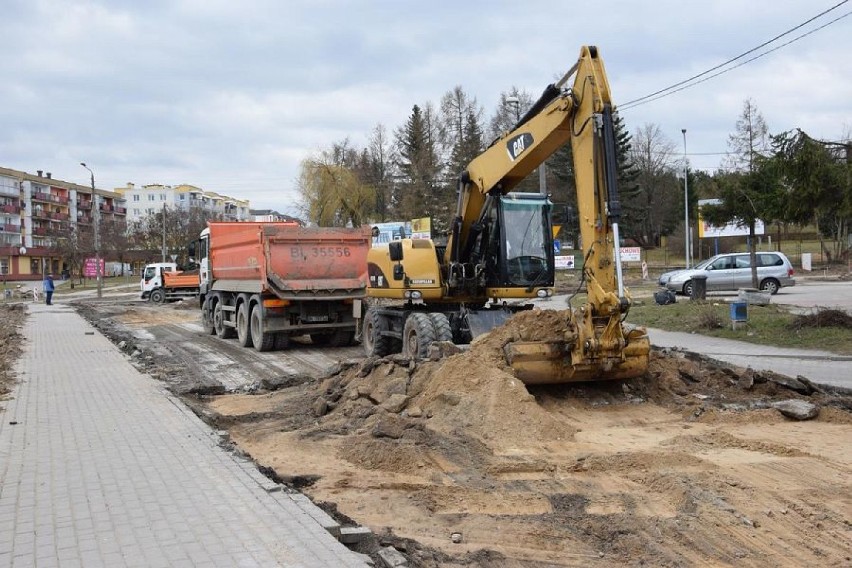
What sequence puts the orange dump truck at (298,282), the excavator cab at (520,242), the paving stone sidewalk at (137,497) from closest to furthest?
1. the paving stone sidewalk at (137,497)
2. the excavator cab at (520,242)
3. the orange dump truck at (298,282)

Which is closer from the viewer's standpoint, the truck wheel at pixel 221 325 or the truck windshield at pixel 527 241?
the truck windshield at pixel 527 241

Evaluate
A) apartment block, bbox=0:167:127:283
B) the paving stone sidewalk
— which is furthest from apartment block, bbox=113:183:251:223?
the paving stone sidewalk

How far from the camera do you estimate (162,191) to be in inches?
5655

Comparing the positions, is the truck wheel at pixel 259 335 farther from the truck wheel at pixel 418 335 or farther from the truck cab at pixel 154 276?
the truck cab at pixel 154 276

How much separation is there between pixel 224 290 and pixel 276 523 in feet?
51.1

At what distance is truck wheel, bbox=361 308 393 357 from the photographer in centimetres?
1412

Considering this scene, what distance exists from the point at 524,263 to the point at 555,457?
222 inches

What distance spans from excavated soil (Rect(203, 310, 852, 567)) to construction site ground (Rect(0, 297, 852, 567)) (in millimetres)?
19

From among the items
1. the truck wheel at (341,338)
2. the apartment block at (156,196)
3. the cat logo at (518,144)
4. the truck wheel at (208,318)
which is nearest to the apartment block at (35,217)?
the apartment block at (156,196)

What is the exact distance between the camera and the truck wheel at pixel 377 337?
1412cm

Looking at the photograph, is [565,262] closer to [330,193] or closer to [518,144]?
[330,193]

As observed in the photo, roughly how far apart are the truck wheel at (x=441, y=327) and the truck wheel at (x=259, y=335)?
6.26 metres

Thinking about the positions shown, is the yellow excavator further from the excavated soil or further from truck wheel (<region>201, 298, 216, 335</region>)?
truck wheel (<region>201, 298, 216, 335</region>)

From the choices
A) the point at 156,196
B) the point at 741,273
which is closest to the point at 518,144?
the point at 741,273
